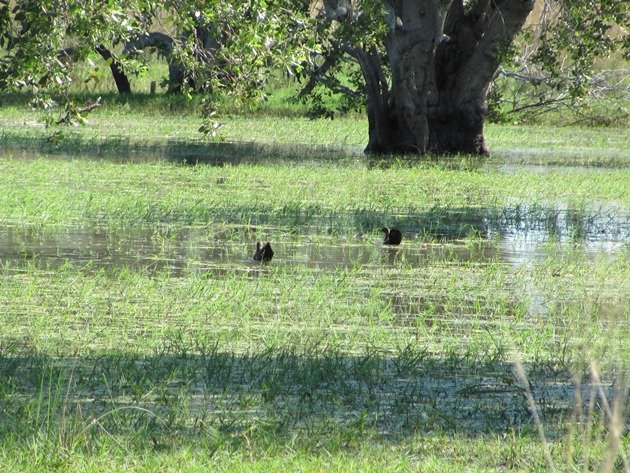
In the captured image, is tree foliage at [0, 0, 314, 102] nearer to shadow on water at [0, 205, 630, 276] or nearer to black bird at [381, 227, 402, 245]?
shadow on water at [0, 205, 630, 276]

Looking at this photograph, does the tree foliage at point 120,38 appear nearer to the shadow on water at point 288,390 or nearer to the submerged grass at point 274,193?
the shadow on water at point 288,390

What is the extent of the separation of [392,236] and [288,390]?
6077 millimetres

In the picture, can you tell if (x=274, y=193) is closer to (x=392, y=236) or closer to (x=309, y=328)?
(x=392, y=236)

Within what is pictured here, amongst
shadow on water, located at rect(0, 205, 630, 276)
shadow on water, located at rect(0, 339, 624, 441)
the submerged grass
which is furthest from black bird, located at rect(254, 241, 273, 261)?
shadow on water, located at rect(0, 339, 624, 441)

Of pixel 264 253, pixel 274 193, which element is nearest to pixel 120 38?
pixel 264 253

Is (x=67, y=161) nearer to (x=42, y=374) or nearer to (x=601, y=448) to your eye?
(x=42, y=374)

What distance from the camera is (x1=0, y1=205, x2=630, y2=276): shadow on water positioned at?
1109cm

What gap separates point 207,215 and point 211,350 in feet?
22.4

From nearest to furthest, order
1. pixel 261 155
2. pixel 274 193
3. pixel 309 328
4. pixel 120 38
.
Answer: pixel 309 328 < pixel 120 38 < pixel 274 193 < pixel 261 155

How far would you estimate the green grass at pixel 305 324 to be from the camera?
17.8 feet

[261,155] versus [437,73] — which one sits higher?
[437,73]

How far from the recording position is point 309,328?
8.30 metres

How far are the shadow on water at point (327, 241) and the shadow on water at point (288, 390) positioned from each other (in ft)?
11.2

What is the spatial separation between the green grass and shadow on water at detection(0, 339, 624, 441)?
2 centimetres
